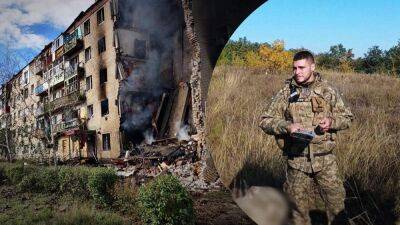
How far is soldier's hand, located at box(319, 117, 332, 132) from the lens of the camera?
2402 millimetres

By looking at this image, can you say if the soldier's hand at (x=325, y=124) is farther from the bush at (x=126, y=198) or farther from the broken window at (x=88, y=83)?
the bush at (x=126, y=198)

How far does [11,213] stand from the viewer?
364 inches

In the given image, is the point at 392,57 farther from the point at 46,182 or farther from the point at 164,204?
the point at 46,182

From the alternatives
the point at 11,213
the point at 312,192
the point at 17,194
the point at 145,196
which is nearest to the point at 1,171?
the point at 17,194

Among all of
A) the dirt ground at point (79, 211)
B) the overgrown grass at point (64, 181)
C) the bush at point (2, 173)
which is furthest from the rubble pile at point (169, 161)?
the bush at point (2, 173)

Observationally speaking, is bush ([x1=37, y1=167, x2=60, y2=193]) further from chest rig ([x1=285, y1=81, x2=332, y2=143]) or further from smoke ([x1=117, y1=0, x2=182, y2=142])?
chest rig ([x1=285, y1=81, x2=332, y2=143])

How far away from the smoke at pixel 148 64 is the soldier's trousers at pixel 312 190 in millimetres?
984

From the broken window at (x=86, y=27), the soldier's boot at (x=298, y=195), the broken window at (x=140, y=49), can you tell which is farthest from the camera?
the broken window at (x=86, y=27)

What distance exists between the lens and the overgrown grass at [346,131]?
2.49 metres

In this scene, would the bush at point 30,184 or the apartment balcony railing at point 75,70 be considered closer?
the apartment balcony railing at point 75,70

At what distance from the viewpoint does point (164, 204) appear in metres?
5.65

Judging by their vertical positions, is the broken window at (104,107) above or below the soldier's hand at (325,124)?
above

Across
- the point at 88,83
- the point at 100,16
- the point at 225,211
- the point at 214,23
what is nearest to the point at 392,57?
the point at 214,23

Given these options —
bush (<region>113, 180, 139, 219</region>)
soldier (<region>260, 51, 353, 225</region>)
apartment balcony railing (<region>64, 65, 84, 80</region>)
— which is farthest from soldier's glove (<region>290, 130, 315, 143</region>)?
bush (<region>113, 180, 139, 219</region>)
